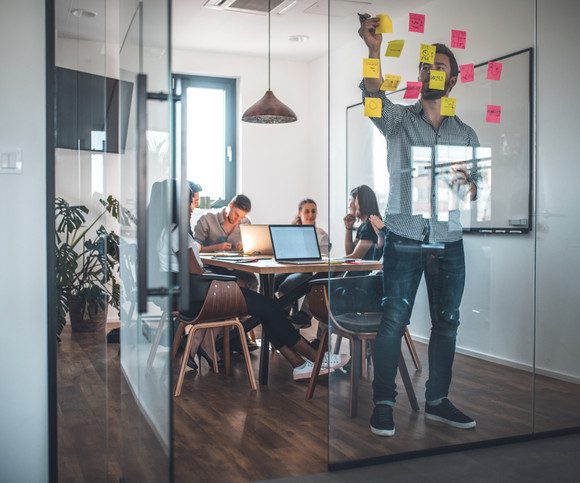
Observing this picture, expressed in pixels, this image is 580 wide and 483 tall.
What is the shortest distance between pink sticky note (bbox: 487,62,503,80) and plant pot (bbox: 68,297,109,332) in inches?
76.8

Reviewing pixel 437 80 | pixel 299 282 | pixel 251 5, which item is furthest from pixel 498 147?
pixel 251 5

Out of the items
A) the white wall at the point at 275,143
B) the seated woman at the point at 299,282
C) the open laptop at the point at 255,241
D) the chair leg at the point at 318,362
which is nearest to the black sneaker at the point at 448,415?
the chair leg at the point at 318,362

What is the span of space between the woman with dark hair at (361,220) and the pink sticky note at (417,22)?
26.5 inches

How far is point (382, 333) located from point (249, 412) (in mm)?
990

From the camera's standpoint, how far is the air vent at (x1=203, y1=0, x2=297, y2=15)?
5.39 m

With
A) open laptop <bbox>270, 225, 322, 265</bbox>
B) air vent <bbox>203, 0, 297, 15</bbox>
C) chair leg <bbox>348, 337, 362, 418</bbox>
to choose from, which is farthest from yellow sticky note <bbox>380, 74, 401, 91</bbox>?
air vent <bbox>203, 0, 297, 15</bbox>

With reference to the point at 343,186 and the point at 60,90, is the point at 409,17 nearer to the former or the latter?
the point at 343,186

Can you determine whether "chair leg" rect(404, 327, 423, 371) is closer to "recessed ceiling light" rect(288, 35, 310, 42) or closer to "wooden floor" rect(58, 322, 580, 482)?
"wooden floor" rect(58, 322, 580, 482)

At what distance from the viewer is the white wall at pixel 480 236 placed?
290 cm

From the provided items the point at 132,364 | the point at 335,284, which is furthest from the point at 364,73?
the point at 132,364

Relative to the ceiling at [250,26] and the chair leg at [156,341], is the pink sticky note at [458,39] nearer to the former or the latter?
the ceiling at [250,26]

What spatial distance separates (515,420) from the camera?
10.7 ft

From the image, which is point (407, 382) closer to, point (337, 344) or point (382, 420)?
point (382, 420)

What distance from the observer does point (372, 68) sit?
2865mm
